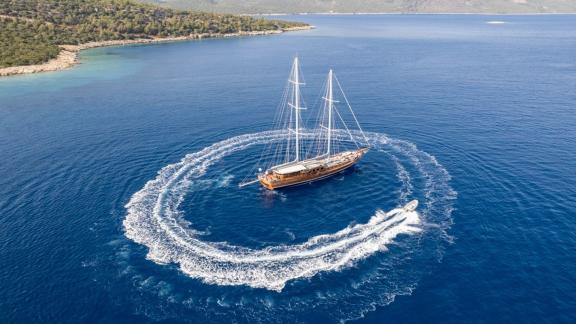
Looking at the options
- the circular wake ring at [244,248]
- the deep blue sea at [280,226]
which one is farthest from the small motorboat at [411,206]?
the deep blue sea at [280,226]

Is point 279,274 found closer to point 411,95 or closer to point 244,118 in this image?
point 244,118

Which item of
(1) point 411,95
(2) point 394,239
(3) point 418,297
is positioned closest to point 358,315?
(3) point 418,297

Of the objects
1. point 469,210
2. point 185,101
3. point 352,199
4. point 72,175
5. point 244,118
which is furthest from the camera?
point 185,101

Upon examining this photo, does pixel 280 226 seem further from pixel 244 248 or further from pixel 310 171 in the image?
pixel 310 171

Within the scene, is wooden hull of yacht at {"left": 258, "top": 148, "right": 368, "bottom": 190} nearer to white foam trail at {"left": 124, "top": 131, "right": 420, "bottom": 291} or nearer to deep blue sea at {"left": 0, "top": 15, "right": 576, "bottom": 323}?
deep blue sea at {"left": 0, "top": 15, "right": 576, "bottom": 323}

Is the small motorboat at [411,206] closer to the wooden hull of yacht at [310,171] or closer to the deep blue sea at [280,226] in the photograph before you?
the deep blue sea at [280,226]

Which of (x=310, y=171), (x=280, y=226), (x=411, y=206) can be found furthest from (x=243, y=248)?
(x=411, y=206)
